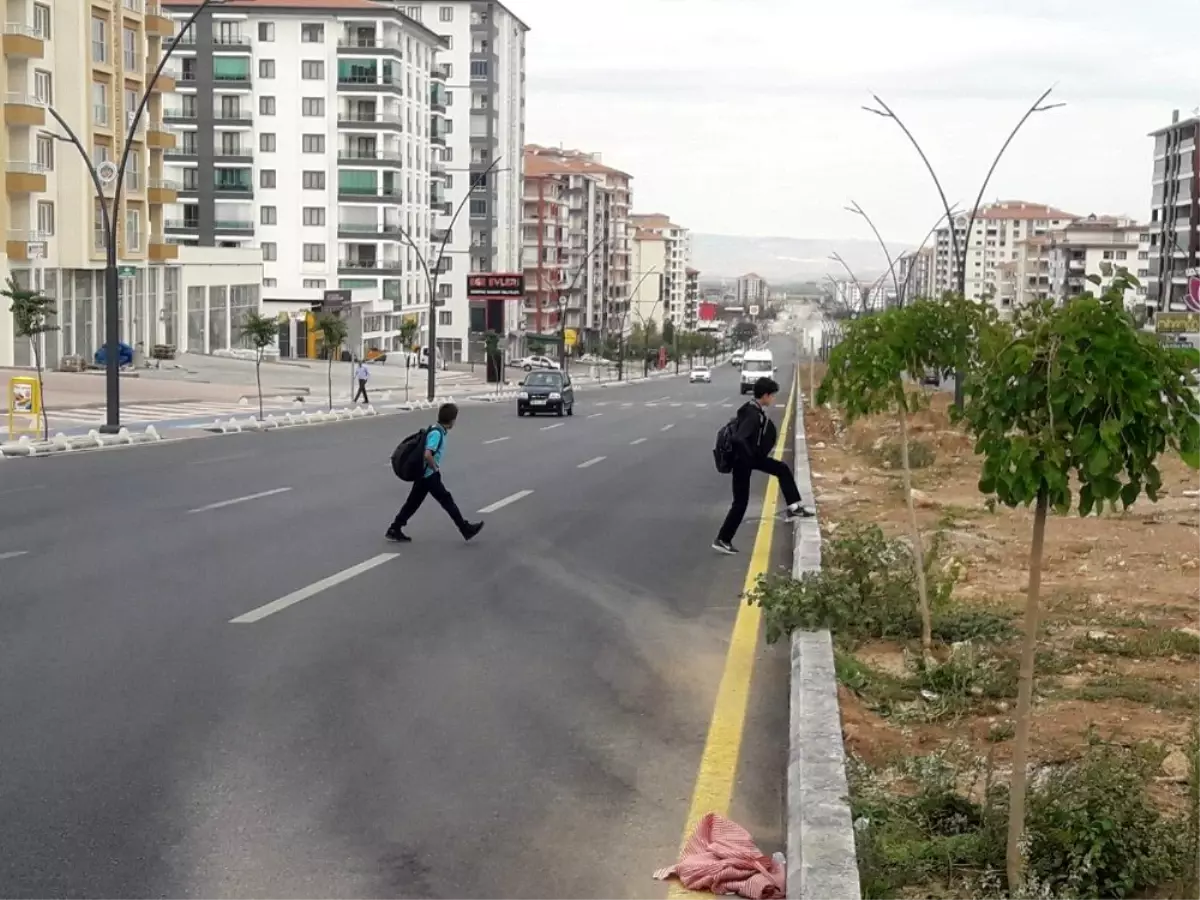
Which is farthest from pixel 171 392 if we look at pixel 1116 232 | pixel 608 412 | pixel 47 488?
pixel 1116 232

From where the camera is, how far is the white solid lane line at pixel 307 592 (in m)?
10.5

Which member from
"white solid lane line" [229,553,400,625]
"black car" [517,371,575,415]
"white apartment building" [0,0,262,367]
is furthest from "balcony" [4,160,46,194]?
"white solid lane line" [229,553,400,625]

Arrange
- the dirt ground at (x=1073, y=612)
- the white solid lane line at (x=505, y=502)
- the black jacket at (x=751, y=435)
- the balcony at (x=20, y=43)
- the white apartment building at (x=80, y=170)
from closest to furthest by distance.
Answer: the dirt ground at (x=1073, y=612), the black jacket at (x=751, y=435), the white solid lane line at (x=505, y=502), the balcony at (x=20, y=43), the white apartment building at (x=80, y=170)

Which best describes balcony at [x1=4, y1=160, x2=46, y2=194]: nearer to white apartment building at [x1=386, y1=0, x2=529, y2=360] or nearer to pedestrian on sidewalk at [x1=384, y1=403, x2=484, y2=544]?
pedestrian on sidewalk at [x1=384, y1=403, x2=484, y2=544]

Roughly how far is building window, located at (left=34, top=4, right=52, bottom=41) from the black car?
22.8 metres

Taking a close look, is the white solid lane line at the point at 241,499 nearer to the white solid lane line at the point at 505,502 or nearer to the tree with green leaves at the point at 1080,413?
the white solid lane line at the point at 505,502

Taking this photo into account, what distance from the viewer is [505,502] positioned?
19.0 metres

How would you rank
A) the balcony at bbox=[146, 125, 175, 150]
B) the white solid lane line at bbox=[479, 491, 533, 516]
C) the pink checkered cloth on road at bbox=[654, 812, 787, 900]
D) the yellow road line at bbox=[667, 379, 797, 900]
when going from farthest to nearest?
the balcony at bbox=[146, 125, 175, 150]
the white solid lane line at bbox=[479, 491, 533, 516]
the yellow road line at bbox=[667, 379, 797, 900]
the pink checkered cloth on road at bbox=[654, 812, 787, 900]

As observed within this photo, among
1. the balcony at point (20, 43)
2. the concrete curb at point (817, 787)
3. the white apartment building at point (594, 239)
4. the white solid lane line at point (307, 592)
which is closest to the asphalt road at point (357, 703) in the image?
the white solid lane line at point (307, 592)

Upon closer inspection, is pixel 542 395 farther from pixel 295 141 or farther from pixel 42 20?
pixel 295 141

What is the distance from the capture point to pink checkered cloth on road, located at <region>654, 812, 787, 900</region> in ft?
17.4

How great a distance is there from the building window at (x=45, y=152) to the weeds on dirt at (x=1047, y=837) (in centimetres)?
5376

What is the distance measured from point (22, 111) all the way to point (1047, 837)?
53.0 metres

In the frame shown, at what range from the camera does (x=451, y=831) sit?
19.4ft
